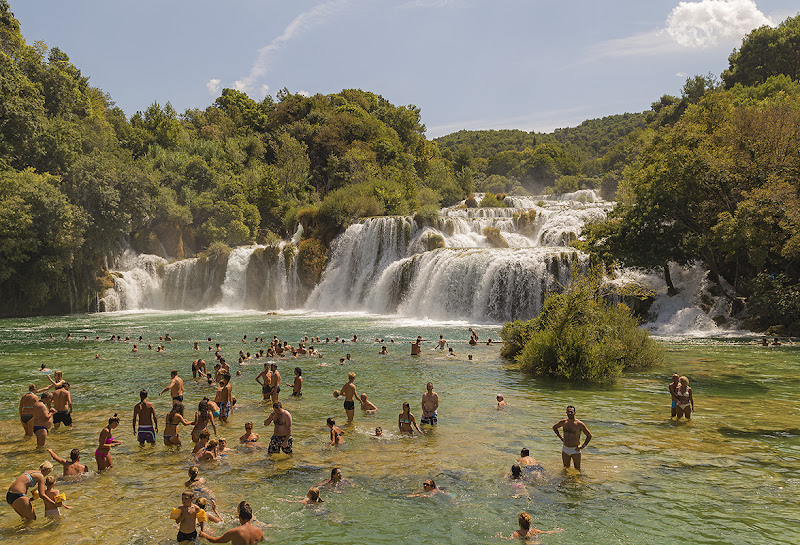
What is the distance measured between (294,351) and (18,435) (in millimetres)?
12144

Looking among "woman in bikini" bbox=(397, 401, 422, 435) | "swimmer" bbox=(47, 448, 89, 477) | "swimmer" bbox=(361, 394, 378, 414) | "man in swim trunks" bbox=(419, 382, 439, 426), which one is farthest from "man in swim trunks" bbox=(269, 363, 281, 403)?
"swimmer" bbox=(47, 448, 89, 477)

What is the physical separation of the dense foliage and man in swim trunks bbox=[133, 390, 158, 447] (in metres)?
12.8

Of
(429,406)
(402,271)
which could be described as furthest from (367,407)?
(402,271)

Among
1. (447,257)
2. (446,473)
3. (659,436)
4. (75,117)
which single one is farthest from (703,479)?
(75,117)

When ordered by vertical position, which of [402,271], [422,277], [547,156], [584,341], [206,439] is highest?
[547,156]

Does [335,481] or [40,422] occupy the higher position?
[40,422]

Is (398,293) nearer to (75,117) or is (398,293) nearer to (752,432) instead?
(752,432)

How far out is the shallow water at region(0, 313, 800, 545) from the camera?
874 cm

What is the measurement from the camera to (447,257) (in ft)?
128

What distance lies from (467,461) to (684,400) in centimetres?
629

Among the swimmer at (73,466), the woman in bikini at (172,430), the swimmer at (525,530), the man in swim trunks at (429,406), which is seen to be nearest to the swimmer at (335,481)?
the swimmer at (525,530)

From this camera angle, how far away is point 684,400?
1424cm

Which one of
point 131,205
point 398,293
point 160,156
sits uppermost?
point 160,156

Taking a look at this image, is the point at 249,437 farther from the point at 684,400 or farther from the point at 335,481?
the point at 684,400
